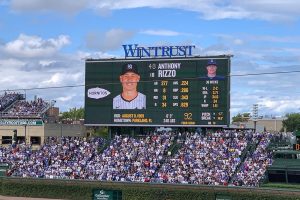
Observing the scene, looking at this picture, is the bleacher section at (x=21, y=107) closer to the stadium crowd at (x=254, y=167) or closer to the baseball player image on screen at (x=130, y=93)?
the baseball player image on screen at (x=130, y=93)

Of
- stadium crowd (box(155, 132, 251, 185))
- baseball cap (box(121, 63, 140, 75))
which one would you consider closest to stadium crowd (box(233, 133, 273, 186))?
stadium crowd (box(155, 132, 251, 185))

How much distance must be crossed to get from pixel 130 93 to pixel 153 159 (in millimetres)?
6134

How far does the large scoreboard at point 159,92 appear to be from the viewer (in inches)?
1898

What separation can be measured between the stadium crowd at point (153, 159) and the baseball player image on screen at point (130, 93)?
4403mm

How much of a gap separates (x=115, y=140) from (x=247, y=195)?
16.1 meters

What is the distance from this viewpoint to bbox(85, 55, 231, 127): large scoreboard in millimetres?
48219

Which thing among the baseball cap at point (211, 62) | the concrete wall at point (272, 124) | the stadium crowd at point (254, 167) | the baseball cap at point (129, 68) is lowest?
the stadium crowd at point (254, 167)

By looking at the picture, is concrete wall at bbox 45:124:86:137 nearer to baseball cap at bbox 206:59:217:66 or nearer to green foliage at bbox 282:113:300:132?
baseball cap at bbox 206:59:217:66

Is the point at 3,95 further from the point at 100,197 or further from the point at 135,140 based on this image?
the point at 100,197

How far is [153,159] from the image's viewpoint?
5103 centimetres

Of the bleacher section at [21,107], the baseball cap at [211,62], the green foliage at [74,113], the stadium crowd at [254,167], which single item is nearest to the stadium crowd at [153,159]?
the stadium crowd at [254,167]

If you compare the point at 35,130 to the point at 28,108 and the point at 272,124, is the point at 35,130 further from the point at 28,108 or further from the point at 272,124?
the point at 272,124

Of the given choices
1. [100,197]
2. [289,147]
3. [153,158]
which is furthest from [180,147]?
[100,197]

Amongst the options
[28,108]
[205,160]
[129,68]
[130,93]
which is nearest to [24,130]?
[28,108]
